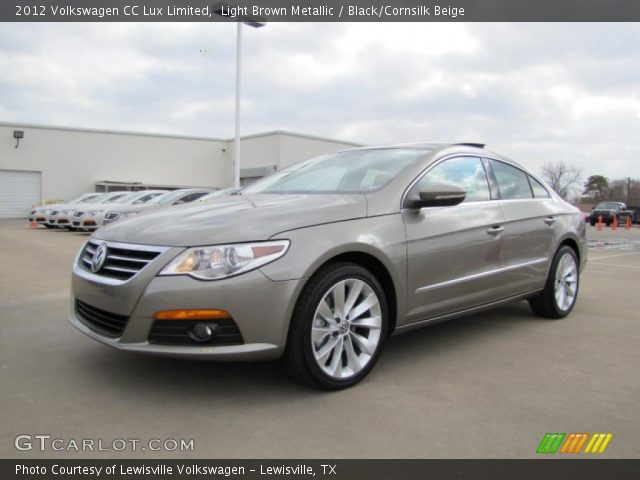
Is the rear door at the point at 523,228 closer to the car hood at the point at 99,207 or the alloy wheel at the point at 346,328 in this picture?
the alloy wheel at the point at 346,328

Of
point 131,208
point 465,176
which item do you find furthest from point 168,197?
point 465,176

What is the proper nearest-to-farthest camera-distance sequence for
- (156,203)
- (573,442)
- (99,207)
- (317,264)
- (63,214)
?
(573,442)
(317,264)
(156,203)
(99,207)
(63,214)

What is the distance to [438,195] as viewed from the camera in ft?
11.5

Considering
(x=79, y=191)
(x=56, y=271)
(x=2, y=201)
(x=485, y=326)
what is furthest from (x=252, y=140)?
(x=485, y=326)

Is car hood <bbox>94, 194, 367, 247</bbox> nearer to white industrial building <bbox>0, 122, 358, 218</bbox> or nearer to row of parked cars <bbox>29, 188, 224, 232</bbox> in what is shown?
row of parked cars <bbox>29, 188, 224, 232</bbox>

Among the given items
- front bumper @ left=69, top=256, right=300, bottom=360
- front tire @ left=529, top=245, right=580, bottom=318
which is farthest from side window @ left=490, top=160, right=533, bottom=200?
front bumper @ left=69, top=256, right=300, bottom=360

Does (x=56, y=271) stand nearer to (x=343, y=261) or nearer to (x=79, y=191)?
(x=343, y=261)

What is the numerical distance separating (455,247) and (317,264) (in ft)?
4.15

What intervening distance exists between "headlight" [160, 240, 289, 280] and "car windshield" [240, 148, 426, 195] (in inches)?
41.6

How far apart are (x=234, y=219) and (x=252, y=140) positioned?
1195 inches

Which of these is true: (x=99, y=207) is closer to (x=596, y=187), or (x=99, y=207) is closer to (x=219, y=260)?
(x=219, y=260)
